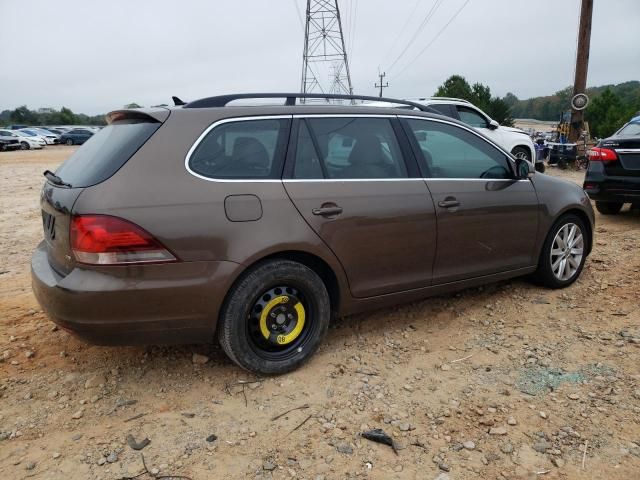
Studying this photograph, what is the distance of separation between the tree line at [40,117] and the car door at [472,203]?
9806 cm

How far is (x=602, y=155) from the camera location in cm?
704

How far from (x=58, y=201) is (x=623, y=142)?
6824mm

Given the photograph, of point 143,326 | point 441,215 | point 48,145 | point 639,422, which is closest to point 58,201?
point 143,326

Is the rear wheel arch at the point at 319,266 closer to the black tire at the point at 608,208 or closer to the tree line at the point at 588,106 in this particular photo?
the black tire at the point at 608,208

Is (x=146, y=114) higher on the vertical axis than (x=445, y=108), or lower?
lower

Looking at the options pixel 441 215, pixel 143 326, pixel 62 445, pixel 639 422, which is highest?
pixel 441 215

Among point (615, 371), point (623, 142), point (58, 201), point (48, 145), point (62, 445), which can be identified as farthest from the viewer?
point (48, 145)

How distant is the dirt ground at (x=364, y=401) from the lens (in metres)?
2.47

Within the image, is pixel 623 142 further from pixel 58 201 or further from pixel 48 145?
pixel 48 145

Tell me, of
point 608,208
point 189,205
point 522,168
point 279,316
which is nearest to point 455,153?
point 522,168

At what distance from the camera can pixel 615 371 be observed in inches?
126

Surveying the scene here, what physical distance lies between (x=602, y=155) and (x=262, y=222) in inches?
234

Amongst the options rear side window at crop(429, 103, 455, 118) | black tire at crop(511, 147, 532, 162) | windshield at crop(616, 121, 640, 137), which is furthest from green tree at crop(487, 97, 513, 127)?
windshield at crop(616, 121, 640, 137)

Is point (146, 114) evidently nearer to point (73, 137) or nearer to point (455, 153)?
point (455, 153)
